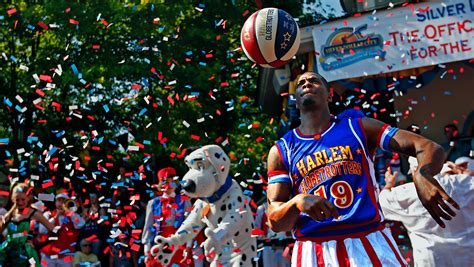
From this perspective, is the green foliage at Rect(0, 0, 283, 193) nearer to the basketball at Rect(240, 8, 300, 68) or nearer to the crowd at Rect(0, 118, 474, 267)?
the crowd at Rect(0, 118, 474, 267)

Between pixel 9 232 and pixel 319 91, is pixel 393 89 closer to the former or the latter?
pixel 9 232

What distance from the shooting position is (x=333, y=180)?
4.03m

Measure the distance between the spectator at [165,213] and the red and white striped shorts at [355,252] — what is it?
6.03m

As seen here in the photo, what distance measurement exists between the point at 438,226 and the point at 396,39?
486 cm

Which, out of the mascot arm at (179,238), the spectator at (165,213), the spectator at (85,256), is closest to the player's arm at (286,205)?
the mascot arm at (179,238)

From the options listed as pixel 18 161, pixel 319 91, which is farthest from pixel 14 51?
pixel 319 91

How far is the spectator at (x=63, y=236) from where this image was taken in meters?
11.0

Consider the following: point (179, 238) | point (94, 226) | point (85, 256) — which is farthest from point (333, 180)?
point (94, 226)

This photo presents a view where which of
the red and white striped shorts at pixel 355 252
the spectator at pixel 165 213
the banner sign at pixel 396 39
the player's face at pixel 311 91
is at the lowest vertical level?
the red and white striped shorts at pixel 355 252

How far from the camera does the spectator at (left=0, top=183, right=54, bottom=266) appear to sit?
7785 millimetres

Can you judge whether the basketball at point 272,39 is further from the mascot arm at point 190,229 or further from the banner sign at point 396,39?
the banner sign at point 396,39

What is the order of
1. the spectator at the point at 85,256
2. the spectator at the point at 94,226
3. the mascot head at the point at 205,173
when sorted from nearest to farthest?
the mascot head at the point at 205,173, the spectator at the point at 85,256, the spectator at the point at 94,226

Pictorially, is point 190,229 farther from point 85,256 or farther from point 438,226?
point 85,256

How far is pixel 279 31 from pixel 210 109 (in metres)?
13.7
